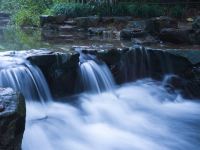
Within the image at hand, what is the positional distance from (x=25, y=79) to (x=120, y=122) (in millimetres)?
2384

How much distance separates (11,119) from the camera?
16.3 feet

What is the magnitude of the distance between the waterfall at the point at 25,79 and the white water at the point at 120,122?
0.92 ft

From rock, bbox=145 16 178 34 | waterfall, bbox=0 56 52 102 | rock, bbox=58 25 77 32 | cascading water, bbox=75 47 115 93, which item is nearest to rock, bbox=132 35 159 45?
rock, bbox=145 16 178 34

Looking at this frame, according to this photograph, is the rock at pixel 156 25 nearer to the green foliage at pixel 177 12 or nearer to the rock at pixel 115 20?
the rock at pixel 115 20

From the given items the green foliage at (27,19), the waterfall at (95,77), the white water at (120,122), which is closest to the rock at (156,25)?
the white water at (120,122)

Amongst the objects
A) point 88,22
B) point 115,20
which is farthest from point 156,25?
point 88,22

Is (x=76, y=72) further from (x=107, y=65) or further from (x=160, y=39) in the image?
(x=160, y=39)

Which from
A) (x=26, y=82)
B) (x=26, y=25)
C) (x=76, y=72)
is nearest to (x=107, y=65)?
(x=76, y=72)

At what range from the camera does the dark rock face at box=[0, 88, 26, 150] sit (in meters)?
4.91

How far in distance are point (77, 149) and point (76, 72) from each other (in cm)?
296

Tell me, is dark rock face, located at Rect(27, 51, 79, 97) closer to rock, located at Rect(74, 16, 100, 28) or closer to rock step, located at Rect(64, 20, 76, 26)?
rock, located at Rect(74, 16, 100, 28)

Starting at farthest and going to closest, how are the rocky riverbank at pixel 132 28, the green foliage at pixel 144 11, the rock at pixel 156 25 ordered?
1. the green foliage at pixel 144 11
2. the rock at pixel 156 25
3. the rocky riverbank at pixel 132 28

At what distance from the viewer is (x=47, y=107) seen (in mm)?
8453

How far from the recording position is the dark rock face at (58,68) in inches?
351
